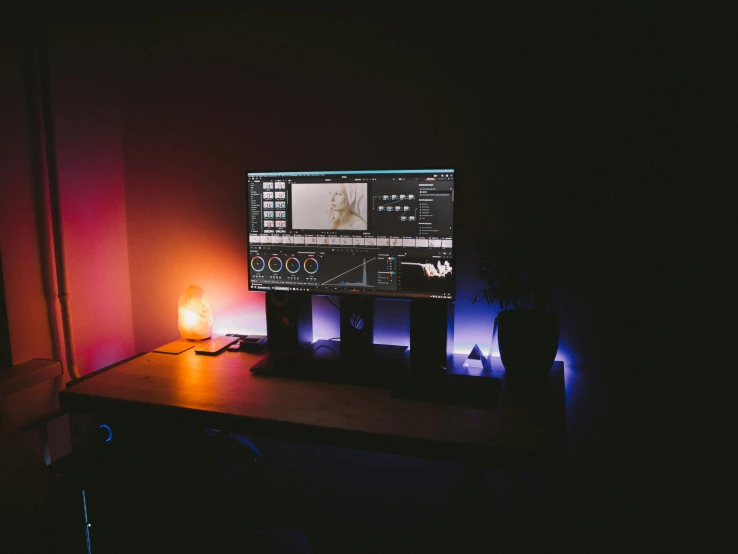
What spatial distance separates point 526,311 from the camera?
1614 millimetres

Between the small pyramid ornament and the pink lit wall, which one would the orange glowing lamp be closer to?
the pink lit wall

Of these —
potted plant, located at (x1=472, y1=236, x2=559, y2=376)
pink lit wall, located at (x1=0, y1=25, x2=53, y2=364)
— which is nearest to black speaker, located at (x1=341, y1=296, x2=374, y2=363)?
potted plant, located at (x1=472, y1=236, x2=559, y2=376)

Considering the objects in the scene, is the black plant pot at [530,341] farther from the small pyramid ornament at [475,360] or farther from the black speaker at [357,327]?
the black speaker at [357,327]

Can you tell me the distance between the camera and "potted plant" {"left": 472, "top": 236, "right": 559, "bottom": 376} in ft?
5.14

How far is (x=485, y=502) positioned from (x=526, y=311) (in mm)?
773

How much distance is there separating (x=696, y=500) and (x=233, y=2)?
2602 mm

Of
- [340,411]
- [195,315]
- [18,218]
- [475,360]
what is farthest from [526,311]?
[18,218]

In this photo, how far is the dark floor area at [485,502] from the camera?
4.96ft

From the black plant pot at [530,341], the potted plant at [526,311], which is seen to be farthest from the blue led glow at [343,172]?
the black plant pot at [530,341]

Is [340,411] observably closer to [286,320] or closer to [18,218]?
[286,320]

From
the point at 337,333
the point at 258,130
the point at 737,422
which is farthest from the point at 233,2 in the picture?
the point at 737,422

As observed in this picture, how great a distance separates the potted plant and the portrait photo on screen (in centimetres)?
47

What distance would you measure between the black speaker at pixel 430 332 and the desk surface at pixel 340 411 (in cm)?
26

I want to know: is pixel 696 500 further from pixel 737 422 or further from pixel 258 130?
pixel 258 130
